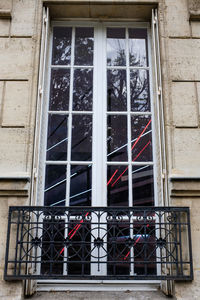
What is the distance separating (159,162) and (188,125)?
575 mm

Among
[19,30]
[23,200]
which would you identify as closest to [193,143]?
[23,200]

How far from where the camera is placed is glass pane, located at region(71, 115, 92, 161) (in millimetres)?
4035

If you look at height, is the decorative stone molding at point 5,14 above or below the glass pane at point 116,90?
above

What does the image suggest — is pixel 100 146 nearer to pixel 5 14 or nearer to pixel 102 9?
pixel 102 9

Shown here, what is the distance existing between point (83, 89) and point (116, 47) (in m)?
0.82

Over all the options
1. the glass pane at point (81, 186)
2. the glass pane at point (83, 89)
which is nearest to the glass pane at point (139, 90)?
the glass pane at point (83, 89)

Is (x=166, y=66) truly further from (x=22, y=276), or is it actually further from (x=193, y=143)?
(x=22, y=276)

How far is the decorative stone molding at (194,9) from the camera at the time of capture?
4.13m

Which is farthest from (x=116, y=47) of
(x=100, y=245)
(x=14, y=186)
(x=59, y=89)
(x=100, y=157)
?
(x=100, y=245)

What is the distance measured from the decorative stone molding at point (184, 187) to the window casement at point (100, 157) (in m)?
0.15

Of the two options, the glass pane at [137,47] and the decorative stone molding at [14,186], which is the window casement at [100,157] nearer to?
the glass pane at [137,47]

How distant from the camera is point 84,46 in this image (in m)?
4.47

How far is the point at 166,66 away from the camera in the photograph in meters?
4.00

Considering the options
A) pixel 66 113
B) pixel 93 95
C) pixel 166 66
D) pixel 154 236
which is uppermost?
pixel 166 66
